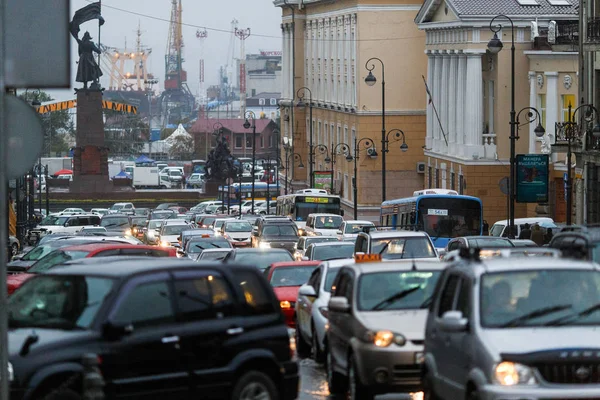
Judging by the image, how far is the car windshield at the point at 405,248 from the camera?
83.7 feet

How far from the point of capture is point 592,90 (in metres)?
48.8

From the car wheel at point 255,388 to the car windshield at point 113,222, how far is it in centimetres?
4443

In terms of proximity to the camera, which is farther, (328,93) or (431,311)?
(328,93)

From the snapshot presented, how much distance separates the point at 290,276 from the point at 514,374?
1198cm

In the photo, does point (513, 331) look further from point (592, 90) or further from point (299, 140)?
point (299, 140)

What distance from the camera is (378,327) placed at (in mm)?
14438

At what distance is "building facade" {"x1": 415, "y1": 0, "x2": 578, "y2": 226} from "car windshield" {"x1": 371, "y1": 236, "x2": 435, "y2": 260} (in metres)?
33.9

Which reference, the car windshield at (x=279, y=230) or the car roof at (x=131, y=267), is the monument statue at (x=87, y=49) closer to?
the car windshield at (x=279, y=230)

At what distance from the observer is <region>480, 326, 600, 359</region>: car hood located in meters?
11.2

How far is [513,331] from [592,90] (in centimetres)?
3836

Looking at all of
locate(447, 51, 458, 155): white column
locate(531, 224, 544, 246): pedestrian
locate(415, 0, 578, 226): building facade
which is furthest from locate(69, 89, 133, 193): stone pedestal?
locate(531, 224, 544, 246): pedestrian

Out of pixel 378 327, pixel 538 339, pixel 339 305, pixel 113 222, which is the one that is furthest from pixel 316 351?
pixel 113 222

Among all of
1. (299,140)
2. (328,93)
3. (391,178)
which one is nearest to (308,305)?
(391,178)

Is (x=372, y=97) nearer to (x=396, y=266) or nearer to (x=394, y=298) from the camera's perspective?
(x=396, y=266)
